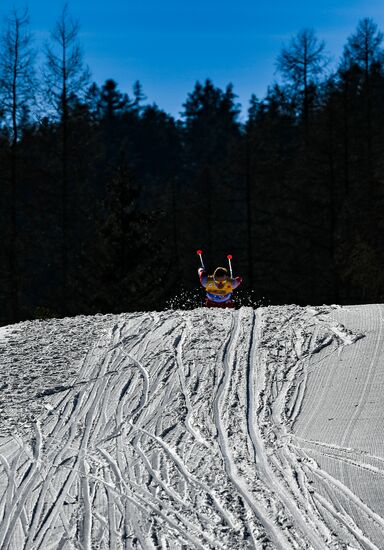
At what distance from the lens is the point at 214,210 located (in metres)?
31.7

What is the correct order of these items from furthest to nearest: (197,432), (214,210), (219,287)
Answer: (214,210) < (219,287) < (197,432)

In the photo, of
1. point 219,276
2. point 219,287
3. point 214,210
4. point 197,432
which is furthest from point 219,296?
point 214,210

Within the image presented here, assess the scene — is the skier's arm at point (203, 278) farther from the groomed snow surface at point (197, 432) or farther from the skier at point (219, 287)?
the groomed snow surface at point (197, 432)

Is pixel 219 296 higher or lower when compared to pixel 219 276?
lower

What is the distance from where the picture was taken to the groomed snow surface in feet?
16.3

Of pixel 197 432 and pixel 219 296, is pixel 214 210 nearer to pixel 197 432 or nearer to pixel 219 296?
pixel 219 296

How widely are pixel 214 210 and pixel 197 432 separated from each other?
25378 mm

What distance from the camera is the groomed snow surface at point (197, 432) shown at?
497 centimetres

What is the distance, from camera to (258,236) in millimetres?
30328

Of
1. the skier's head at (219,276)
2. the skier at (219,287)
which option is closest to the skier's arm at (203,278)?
the skier at (219,287)

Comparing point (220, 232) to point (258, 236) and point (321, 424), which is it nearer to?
point (258, 236)

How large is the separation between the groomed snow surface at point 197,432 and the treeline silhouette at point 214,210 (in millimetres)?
6802

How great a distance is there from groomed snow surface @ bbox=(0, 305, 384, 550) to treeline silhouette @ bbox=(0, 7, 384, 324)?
680 cm

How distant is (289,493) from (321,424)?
1549mm
